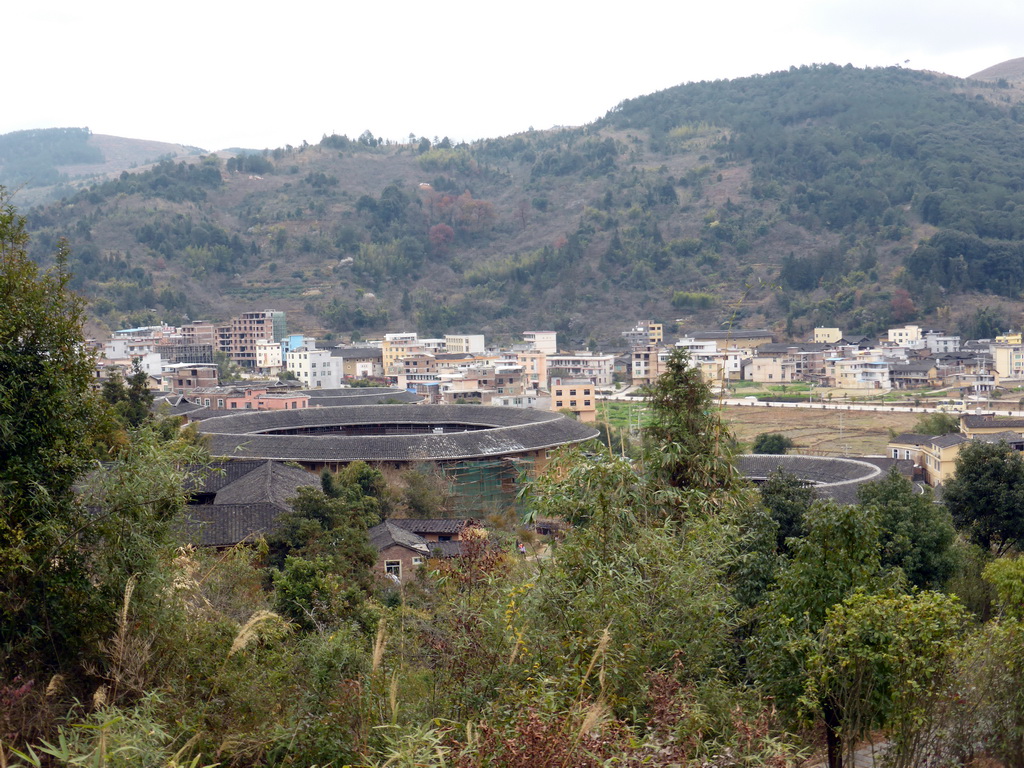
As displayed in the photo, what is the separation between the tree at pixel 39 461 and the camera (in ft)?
14.3

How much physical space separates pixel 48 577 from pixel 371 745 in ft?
5.64

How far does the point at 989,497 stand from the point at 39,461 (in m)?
11.3

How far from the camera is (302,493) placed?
41.1 ft

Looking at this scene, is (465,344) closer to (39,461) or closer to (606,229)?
(606,229)

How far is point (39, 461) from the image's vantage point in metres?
4.64

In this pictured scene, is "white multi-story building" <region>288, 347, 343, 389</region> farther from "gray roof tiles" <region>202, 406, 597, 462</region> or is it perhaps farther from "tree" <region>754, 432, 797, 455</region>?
"tree" <region>754, 432, 797, 455</region>

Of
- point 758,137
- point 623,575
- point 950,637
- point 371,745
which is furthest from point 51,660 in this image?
point 758,137

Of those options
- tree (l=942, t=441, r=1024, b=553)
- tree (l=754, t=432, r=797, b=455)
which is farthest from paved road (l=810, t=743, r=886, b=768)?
tree (l=754, t=432, r=797, b=455)

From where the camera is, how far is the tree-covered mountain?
5856 cm

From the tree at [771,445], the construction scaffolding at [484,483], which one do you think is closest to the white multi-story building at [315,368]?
the tree at [771,445]

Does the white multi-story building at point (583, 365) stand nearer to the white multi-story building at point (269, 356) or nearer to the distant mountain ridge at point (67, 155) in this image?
the white multi-story building at point (269, 356)

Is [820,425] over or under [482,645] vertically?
under

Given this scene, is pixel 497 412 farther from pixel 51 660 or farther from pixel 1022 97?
pixel 1022 97

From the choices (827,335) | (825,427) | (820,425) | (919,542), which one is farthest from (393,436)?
(827,335)
